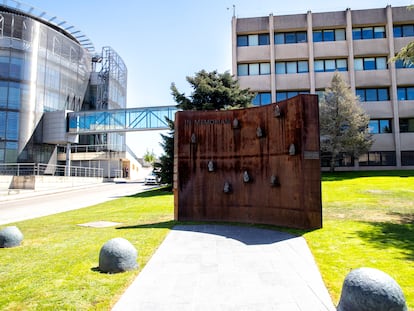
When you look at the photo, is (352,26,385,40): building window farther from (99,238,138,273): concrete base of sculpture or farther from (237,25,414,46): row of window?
(99,238,138,273): concrete base of sculpture

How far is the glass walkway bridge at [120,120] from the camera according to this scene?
40500 millimetres

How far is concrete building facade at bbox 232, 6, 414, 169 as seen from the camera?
35.0 m

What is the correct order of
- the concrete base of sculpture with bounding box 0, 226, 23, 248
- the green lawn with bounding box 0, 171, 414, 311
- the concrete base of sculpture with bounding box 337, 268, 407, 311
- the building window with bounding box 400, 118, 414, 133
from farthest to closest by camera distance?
the building window with bounding box 400, 118, 414, 133 → the concrete base of sculpture with bounding box 0, 226, 23, 248 → the green lawn with bounding box 0, 171, 414, 311 → the concrete base of sculpture with bounding box 337, 268, 407, 311

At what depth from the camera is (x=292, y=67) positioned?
36844 mm

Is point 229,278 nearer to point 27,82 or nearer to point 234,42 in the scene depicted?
point 234,42

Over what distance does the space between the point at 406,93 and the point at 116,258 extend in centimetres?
3986

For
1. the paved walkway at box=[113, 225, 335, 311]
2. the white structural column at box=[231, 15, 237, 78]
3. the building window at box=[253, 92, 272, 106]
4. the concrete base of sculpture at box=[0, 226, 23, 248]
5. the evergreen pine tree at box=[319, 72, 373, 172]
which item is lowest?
the paved walkway at box=[113, 225, 335, 311]

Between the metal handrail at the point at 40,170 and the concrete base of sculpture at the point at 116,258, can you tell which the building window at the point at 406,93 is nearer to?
the concrete base of sculpture at the point at 116,258

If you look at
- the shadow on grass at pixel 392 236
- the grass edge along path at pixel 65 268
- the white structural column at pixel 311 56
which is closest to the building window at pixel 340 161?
the white structural column at pixel 311 56

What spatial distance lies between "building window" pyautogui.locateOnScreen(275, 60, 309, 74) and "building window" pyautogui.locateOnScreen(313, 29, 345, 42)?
10.6ft

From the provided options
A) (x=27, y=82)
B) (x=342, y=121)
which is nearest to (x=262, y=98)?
(x=342, y=121)

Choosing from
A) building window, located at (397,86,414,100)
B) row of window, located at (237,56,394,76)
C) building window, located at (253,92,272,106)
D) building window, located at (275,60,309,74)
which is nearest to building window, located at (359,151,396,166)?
building window, located at (397,86,414,100)

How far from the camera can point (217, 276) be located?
5621 mm

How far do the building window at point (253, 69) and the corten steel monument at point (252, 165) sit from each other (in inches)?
1053
